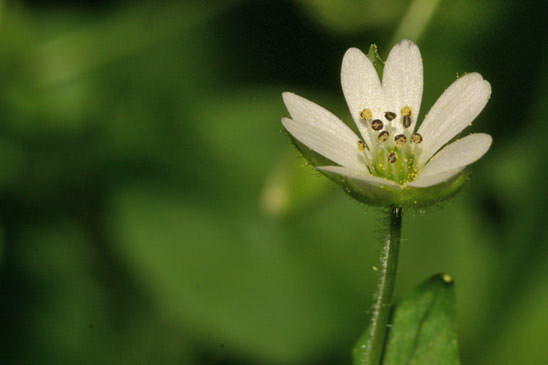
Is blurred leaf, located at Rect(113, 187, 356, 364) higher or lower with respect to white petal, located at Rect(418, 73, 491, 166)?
lower

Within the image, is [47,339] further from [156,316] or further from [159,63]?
[159,63]

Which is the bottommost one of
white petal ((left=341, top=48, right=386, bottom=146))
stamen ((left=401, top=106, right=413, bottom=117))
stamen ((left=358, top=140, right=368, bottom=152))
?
stamen ((left=358, top=140, right=368, bottom=152))

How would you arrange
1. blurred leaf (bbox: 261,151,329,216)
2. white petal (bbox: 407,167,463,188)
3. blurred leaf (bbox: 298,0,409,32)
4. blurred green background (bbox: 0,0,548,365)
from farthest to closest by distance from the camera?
1. blurred leaf (bbox: 298,0,409,32)
2. blurred green background (bbox: 0,0,548,365)
3. blurred leaf (bbox: 261,151,329,216)
4. white petal (bbox: 407,167,463,188)

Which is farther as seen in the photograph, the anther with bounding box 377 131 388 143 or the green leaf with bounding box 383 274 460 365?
the anther with bounding box 377 131 388 143

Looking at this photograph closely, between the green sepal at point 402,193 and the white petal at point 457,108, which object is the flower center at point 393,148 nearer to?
the white petal at point 457,108

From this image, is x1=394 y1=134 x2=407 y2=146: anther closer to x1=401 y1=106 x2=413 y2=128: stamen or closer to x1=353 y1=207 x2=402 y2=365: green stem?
x1=401 y1=106 x2=413 y2=128: stamen

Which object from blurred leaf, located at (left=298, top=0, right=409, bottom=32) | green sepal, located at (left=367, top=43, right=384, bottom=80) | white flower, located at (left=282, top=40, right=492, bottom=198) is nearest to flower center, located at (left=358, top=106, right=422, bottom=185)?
white flower, located at (left=282, top=40, right=492, bottom=198)

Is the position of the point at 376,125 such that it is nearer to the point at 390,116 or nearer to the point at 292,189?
the point at 390,116

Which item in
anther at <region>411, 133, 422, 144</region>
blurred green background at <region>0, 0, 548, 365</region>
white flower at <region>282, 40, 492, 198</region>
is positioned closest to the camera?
white flower at <region>282, 40, 492, 198</region>
